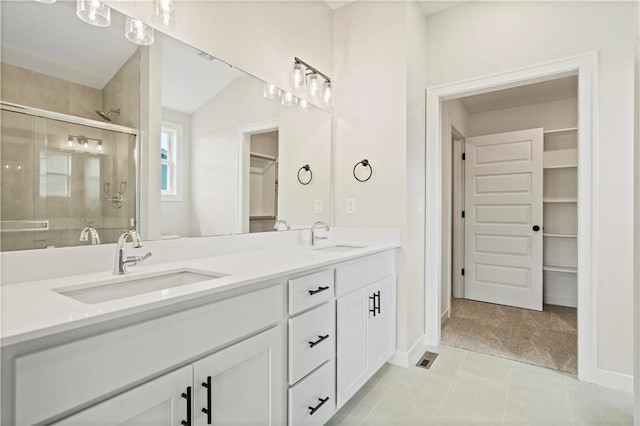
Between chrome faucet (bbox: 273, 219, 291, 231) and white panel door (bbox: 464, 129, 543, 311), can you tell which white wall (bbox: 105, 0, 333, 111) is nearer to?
chrome faucet (bbox: 273, 219, 291, 231)

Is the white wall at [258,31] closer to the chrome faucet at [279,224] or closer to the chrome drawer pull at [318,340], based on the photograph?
the chrome faucet at [279,224]

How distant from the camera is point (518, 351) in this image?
2.56 m

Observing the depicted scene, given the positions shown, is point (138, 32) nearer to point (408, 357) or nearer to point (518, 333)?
point (408, 357)

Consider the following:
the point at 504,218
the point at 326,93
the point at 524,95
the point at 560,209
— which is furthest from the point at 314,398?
the point at 524,95

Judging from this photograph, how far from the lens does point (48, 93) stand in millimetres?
1134

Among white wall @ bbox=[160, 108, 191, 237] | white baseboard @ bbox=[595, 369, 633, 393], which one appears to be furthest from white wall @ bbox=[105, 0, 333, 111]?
white baseboard @ bbox=[595, 369, 633, 393]

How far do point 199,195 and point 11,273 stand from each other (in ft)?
2.59

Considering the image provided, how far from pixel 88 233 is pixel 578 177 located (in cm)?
272

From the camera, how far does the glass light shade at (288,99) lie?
222 cm

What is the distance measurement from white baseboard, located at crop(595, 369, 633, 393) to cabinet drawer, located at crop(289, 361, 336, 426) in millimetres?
1757

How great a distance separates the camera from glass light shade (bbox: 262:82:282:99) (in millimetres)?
2059

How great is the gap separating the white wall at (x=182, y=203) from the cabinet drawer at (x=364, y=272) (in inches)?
31.0

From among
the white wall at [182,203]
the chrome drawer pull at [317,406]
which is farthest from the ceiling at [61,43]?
the chrome drawer pull at [317,406]

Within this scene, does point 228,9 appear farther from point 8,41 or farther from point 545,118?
point 545,118
